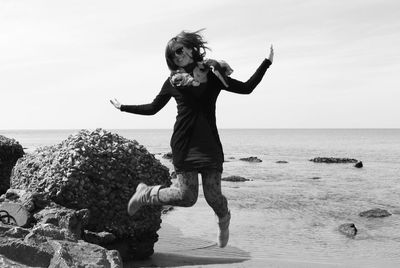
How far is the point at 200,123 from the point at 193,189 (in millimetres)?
796

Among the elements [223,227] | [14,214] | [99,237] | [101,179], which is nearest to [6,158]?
[101,179]

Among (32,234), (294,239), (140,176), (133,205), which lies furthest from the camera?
(294,239)

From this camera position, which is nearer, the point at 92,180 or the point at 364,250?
the point at 92,180

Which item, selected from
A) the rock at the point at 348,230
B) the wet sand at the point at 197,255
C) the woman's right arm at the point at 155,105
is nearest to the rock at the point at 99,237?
the wet sand at the point at 197,255

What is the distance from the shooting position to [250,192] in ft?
77.9

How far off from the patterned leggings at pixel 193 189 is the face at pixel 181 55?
1.28 metres

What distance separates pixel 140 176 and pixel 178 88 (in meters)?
3.84

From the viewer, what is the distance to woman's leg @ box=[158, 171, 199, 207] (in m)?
5.81

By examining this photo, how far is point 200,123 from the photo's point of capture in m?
5.68

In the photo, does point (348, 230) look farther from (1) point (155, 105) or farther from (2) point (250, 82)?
(1) point (155, 105)

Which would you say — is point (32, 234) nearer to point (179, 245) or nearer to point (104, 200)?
point (104, 200)

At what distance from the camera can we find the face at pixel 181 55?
5.70 meters

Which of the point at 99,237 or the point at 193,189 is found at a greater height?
the point at 193,189

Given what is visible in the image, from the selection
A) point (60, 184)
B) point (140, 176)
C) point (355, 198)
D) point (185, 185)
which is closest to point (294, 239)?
point (140, 176)
